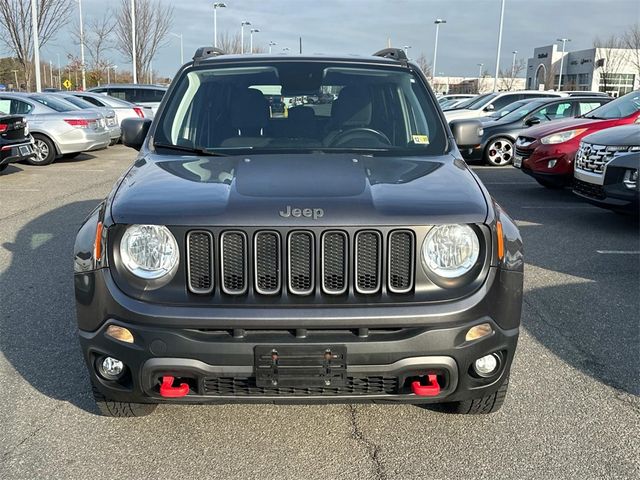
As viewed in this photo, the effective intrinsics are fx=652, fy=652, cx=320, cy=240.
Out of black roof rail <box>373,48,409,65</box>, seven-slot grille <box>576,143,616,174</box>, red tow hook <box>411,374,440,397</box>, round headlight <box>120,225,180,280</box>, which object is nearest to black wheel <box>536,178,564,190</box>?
seven-slot grille <box>576,143,616,174</box>

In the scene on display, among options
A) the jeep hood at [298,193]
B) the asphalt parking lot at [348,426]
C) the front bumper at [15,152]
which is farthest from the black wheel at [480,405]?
the front bumper at [15,152]

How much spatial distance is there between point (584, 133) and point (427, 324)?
820 centimetres

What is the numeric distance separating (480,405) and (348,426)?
2.17 feet

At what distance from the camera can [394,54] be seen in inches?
182

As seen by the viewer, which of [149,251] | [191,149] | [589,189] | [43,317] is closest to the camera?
[149,251]

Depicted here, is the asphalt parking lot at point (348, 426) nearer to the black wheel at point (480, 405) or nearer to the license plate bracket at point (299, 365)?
the black wheel at point (480, 405)

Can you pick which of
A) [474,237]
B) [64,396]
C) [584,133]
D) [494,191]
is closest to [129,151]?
[494,191]

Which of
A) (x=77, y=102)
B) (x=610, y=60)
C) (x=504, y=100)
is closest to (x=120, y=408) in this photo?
(x=77, y=102)

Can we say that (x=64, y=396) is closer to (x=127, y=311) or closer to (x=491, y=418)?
(x=127, y=311)

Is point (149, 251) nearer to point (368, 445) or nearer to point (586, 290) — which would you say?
point (368, 445)

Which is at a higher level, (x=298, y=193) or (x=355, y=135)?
(x=355, y=135)

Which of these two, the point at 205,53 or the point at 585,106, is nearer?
the point at 205,53

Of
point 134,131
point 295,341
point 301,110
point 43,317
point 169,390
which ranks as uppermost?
point 301,110

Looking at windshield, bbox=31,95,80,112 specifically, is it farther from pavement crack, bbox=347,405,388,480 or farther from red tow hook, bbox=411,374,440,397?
red tow hook, bbox=411,374,440,397
